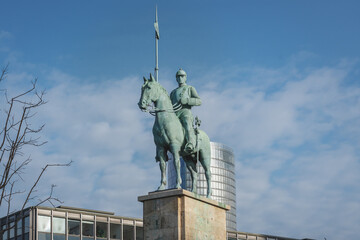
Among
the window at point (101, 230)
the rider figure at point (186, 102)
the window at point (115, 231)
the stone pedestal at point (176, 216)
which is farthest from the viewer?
the window at point (115, 231)

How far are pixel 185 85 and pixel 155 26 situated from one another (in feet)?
10.4

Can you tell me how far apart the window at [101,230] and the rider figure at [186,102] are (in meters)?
36.2

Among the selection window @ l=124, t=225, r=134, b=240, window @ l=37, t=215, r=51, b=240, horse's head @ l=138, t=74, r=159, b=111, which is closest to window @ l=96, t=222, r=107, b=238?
window @ l=124, t=225, r=134, b=240

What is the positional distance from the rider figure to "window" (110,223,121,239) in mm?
36836

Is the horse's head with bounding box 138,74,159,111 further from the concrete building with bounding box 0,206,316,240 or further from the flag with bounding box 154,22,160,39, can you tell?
the concrete building with bounding box 0,206,316,240

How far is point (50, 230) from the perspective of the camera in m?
57.6

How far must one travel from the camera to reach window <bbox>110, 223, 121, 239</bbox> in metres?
61.1

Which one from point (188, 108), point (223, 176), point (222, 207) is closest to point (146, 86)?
point (188, 108)

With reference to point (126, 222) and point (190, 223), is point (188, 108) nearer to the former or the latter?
point (190, 223)

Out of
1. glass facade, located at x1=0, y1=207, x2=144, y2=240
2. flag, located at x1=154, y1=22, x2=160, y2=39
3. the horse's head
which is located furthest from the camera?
glass facade, located at x1=0, y1=207, x2=144, y2=240

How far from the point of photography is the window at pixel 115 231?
2404 inches

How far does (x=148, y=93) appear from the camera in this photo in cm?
2430

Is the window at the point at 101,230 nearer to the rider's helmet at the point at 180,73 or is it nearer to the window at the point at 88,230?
the window at the point at 88,230

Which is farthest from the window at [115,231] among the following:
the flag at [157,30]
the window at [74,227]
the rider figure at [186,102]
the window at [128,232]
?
the rider figure at [186,102]
